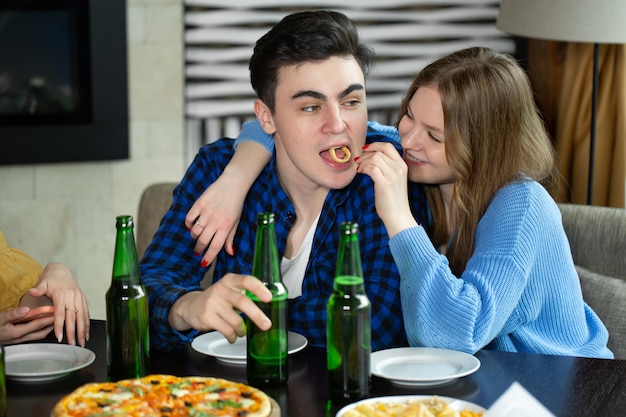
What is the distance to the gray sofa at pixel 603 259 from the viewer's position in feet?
7.16

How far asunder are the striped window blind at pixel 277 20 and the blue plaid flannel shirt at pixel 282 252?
178 cm

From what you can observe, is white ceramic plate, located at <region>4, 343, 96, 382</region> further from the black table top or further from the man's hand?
the man's hand

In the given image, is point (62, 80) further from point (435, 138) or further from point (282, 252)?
point (435, 138)

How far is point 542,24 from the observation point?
3000 mm

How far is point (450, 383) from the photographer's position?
4.77 ft

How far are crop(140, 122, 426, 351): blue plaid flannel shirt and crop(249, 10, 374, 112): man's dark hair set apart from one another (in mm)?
191

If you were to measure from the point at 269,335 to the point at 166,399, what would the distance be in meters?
0.20

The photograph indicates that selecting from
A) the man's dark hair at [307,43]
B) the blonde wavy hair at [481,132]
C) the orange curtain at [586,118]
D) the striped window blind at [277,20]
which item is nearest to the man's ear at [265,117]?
the man's dark hair at [307,43]

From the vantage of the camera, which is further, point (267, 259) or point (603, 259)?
point (603, 259)

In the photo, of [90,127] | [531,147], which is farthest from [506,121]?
[90,127]

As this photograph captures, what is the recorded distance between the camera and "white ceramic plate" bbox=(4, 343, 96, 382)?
146 centimetres

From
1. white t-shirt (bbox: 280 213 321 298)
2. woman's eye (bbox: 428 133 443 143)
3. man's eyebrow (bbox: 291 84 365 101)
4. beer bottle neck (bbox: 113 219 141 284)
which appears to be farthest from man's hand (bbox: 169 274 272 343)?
woman's eye (bbox: 428 133 443 143)

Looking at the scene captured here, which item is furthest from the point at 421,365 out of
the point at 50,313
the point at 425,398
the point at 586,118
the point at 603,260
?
the point at 586,118

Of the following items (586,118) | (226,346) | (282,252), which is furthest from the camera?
(586,118)
